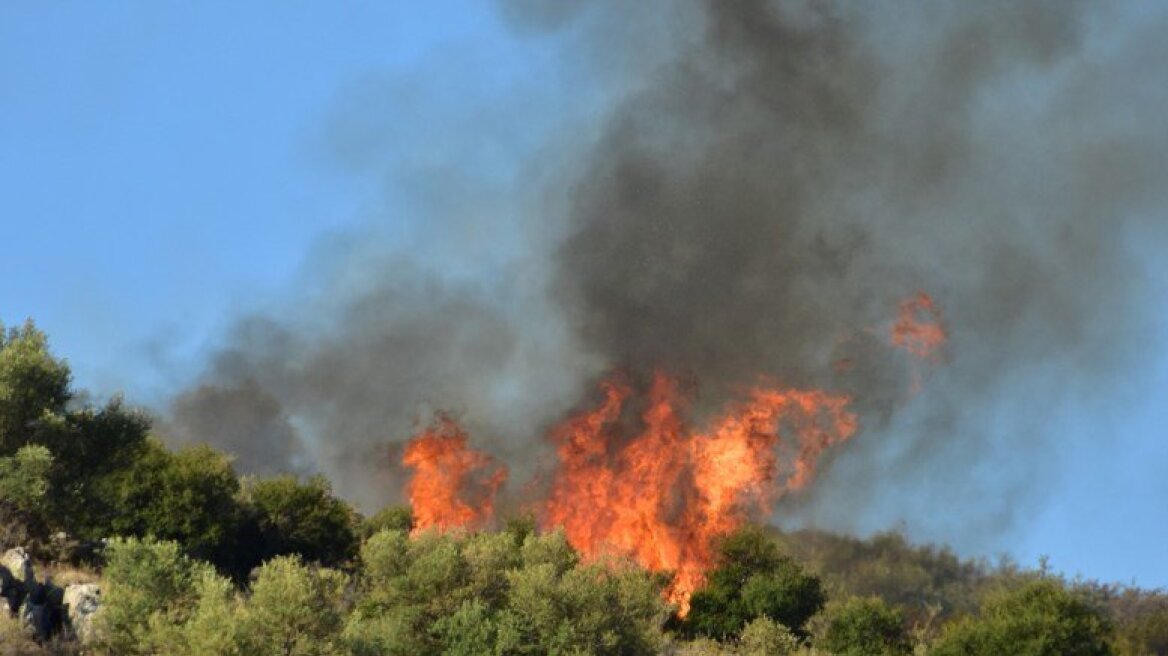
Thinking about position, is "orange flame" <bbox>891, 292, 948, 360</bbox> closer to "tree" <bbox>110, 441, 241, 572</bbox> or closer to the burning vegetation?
the burning vegetation

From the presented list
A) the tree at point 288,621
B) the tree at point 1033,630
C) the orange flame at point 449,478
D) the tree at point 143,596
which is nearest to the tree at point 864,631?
the tree at point 1033,630

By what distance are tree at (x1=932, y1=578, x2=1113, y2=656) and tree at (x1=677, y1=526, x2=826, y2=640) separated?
847 centimetres

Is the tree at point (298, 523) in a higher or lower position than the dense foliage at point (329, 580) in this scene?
higher

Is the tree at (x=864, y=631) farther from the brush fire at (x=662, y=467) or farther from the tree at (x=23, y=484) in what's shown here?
the tree at (x=23, y=484)

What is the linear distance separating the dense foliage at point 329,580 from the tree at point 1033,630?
0.11 meters

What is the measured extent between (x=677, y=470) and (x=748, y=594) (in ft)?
49.2

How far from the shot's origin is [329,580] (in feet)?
209

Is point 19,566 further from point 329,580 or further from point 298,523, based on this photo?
point 298,523

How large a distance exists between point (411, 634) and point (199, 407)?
8759 cm

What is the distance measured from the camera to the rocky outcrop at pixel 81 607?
2405 inches

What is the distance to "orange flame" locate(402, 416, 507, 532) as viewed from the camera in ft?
344

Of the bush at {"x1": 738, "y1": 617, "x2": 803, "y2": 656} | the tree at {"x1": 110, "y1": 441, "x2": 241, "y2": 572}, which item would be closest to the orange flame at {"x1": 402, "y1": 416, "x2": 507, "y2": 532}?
the tree at {"x1": 110, "y1": 441, "x2": 241, "y2": 572}

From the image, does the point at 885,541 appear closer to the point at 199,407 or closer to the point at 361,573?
the point at 199,407

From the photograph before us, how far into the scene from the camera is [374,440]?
137 metres
